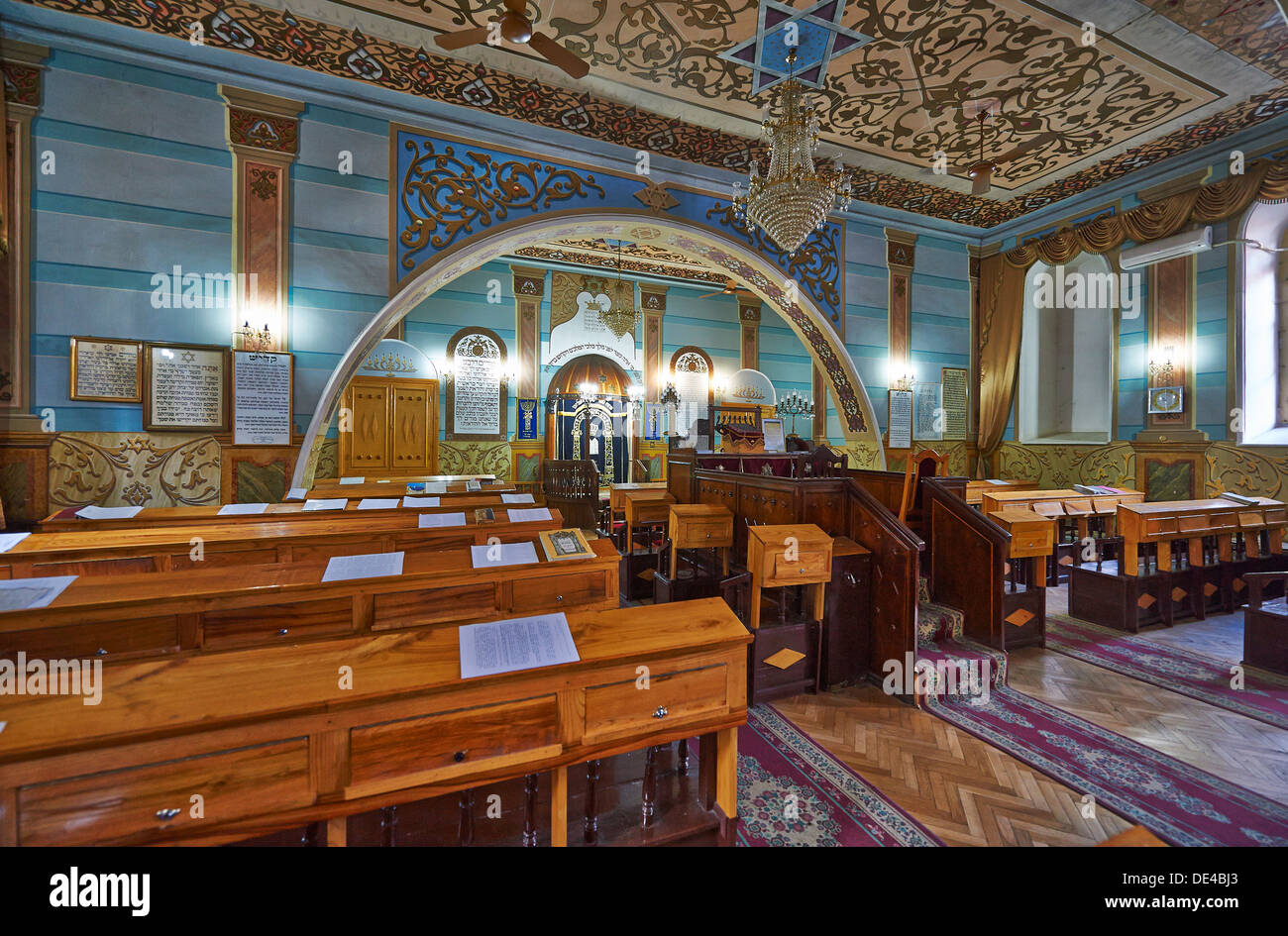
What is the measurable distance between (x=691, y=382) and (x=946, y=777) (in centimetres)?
924

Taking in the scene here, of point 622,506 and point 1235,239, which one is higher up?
point 1235,239

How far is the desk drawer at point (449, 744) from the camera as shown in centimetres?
138

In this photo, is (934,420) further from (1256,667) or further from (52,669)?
(52,669)

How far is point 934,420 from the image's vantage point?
8.33 m

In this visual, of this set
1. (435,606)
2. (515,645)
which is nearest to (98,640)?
(435,606)

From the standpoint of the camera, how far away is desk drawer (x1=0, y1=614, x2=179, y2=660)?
6.19 feet

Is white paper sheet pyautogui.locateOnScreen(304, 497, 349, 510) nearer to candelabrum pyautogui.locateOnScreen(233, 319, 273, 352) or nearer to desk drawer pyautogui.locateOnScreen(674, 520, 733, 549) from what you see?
candelabrum pyautogui.locateOnScreen(233, 319, 273, 352)

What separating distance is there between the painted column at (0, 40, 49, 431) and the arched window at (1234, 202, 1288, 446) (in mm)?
12196

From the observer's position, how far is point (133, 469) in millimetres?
4629

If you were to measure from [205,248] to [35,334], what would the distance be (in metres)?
1.46

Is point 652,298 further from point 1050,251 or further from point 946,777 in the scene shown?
point 946,777

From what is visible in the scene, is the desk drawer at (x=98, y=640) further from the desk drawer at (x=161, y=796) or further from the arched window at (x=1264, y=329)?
the arched window at (x=1264, y=329)

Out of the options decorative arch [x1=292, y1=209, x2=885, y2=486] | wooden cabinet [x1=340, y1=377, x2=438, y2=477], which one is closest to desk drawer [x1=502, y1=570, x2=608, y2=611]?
decorative arch [x1=292, y1=209, x2=885, y2=486]
